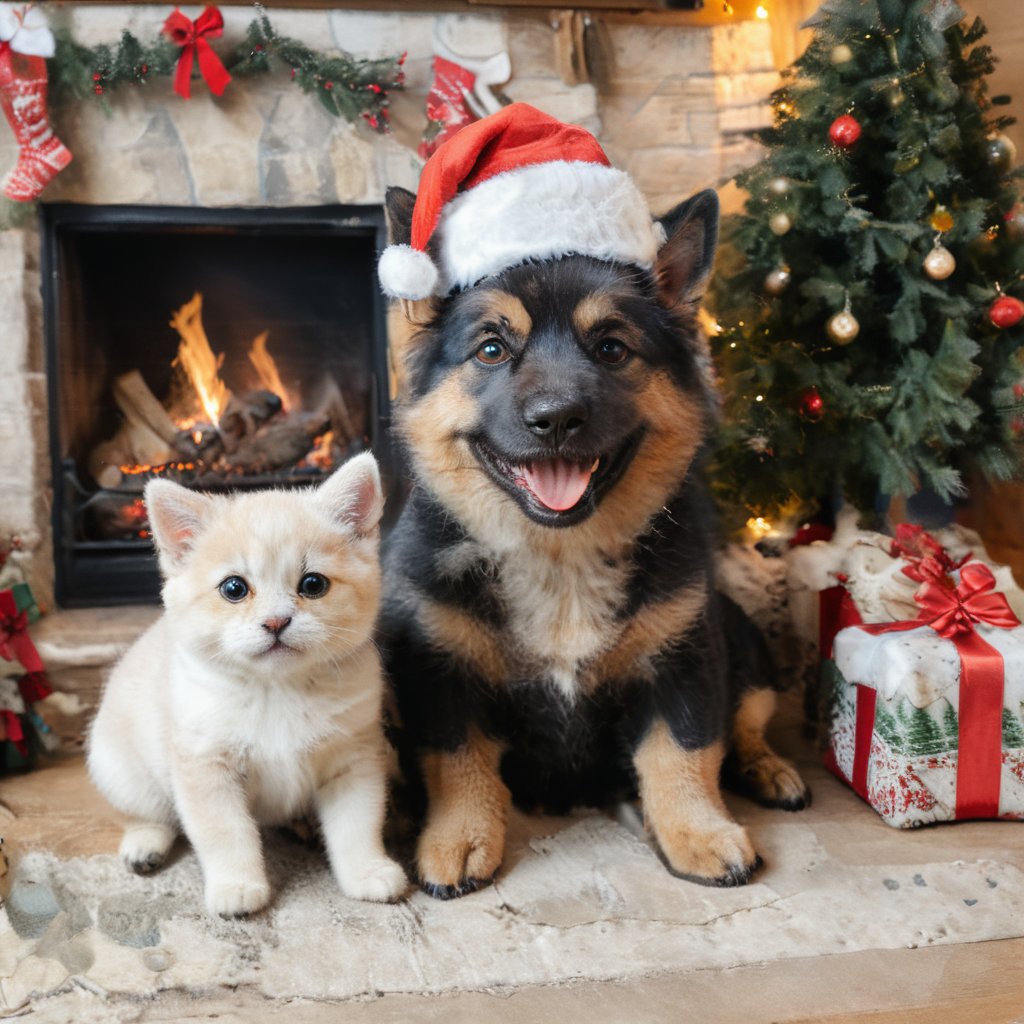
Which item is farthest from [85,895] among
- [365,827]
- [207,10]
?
[207,10]

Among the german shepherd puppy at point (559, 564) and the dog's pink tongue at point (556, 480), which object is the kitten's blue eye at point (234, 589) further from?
the dog's pink tongue at point (556, 480)

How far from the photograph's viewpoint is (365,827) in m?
1.70

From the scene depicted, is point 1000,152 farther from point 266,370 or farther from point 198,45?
point 266,370

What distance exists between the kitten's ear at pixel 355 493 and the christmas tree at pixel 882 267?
45.2 inches

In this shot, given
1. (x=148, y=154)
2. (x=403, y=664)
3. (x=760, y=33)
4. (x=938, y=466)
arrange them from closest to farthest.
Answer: (x=403, y=664)
(x=938, y=466)
(x=148, y=154)
(x=760, y=33)

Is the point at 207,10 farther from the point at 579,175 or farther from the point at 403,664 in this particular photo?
the point at 403,664

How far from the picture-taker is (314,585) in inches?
61.9

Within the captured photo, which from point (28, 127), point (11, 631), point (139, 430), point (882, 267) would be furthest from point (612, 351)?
point (139, 430)

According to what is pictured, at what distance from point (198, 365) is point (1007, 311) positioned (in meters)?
2.25

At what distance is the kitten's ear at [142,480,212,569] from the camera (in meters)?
1.55

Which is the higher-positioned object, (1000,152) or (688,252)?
(1000,152)

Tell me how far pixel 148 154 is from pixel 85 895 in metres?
1.88

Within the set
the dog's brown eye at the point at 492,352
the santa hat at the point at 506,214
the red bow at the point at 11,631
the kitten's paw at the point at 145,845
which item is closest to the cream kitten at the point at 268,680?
the kitten's paw at the point at 145,845

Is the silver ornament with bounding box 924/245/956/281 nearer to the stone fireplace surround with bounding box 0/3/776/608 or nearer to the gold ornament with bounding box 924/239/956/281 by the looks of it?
the gold ornament with bounding box 924/239/956/281
